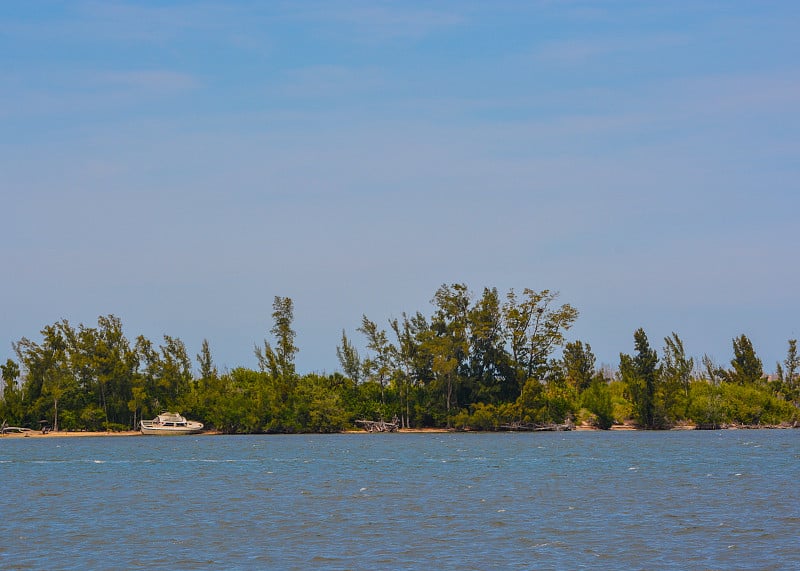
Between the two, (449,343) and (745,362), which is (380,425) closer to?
(449,343)

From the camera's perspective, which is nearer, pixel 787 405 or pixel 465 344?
pixel 465 344

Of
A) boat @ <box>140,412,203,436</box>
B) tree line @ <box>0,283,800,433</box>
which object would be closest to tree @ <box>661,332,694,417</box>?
tree line @ <box>0,283,800,433</box>

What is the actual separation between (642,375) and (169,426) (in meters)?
57.6

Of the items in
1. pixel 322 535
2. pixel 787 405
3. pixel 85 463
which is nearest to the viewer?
pixel 322 535

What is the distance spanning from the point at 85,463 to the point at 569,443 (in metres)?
44.6

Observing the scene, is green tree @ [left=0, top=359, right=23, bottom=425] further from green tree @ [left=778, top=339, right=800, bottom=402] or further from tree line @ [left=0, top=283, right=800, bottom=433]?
green tree @ [left=778, top=339, right=800, bottom=402]

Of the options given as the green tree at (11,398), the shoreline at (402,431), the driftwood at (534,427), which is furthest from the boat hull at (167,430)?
the driftwood at (534,427)

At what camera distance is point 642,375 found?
126 meters

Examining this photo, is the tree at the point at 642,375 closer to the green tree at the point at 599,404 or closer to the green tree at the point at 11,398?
the green tree at the point at 599,404

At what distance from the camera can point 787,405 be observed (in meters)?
138

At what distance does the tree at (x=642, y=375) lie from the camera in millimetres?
126438

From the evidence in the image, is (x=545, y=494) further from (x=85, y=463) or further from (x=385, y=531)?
(x=85, y=463)

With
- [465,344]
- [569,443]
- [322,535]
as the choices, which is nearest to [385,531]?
[322,535]

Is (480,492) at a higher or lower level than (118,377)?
lower
